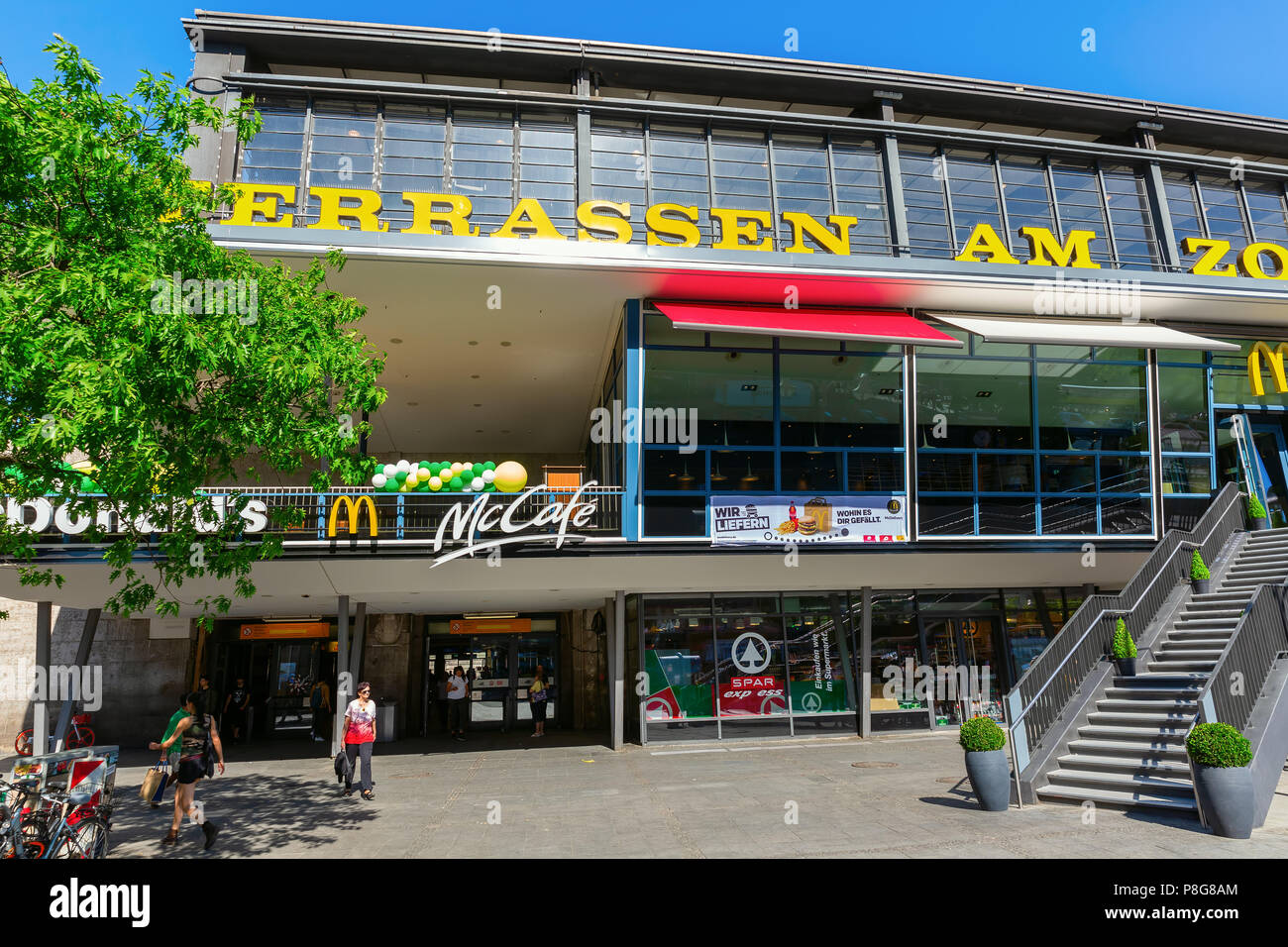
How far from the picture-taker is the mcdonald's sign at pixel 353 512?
45.0 feet

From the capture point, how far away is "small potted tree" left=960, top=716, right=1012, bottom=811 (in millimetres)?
9633

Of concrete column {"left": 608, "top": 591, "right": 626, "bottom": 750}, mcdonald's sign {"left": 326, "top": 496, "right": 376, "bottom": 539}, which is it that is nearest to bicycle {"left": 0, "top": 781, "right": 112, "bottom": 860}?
mcdonald's sign {"left": 326, "top": 496, "right": 376, "bottom": 539}

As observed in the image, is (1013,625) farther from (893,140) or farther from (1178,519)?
(893,140)

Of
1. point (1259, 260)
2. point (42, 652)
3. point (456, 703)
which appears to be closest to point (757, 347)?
point (456, 703)

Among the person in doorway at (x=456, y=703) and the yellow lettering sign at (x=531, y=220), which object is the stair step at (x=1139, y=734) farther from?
the person in doorway at (x=456, y=703)

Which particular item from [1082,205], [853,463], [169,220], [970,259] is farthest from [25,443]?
[1082,205]

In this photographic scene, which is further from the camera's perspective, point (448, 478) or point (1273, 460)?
point (1273, 460)

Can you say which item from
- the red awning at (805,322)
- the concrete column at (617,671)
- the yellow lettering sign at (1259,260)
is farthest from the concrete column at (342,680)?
the yellow lettering sign at (1259,260)

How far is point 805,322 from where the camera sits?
15062 millimetres

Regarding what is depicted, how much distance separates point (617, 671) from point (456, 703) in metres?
5.49

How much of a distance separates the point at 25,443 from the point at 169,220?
2950 mm

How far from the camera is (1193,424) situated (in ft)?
58.3

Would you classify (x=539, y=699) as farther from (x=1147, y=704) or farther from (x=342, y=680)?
(x=1147, y=704)
